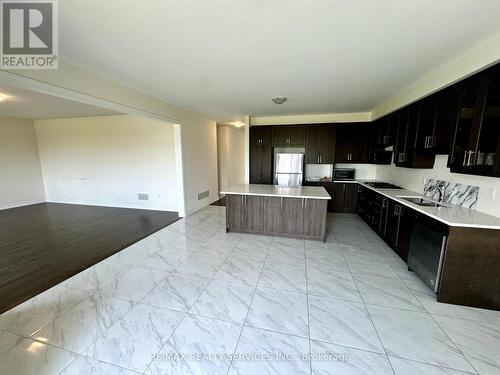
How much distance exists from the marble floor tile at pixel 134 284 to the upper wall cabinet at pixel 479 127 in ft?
11.8

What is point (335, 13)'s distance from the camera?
61.6 inches

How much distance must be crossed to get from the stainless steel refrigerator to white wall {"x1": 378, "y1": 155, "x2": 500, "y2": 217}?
1.95 metres

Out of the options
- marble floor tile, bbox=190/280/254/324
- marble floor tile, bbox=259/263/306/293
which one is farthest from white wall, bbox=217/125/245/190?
marble floor tile, bbox=190/280/254/324

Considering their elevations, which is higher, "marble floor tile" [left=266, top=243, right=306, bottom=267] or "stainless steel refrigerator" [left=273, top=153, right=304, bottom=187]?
"stainless steel refrigerator" [left=273, top=153, right=304, bottom=187]

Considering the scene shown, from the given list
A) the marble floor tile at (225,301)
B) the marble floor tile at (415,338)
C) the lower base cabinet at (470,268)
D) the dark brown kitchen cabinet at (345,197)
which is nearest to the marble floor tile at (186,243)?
the marble floor tile at (225,301)

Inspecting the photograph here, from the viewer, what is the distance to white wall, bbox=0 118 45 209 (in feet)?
17.6

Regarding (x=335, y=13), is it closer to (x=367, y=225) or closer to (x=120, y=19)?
(x=120, y=19)

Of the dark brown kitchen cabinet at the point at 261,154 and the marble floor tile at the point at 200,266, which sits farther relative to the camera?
the dark brown kitchen cabinet at the point at 261,154

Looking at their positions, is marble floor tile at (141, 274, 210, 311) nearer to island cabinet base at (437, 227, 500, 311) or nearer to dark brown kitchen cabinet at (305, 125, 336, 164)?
island cabinet base at (437, 227, 500, 311)

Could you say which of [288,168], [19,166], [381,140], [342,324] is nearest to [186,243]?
[342,324]

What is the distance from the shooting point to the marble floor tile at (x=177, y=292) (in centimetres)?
204

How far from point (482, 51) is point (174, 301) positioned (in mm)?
3922

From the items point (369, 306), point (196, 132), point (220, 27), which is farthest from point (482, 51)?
point (196, 132)

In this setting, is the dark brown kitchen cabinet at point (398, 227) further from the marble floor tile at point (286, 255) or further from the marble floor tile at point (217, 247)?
the marble floor tile at point (217, 247)
